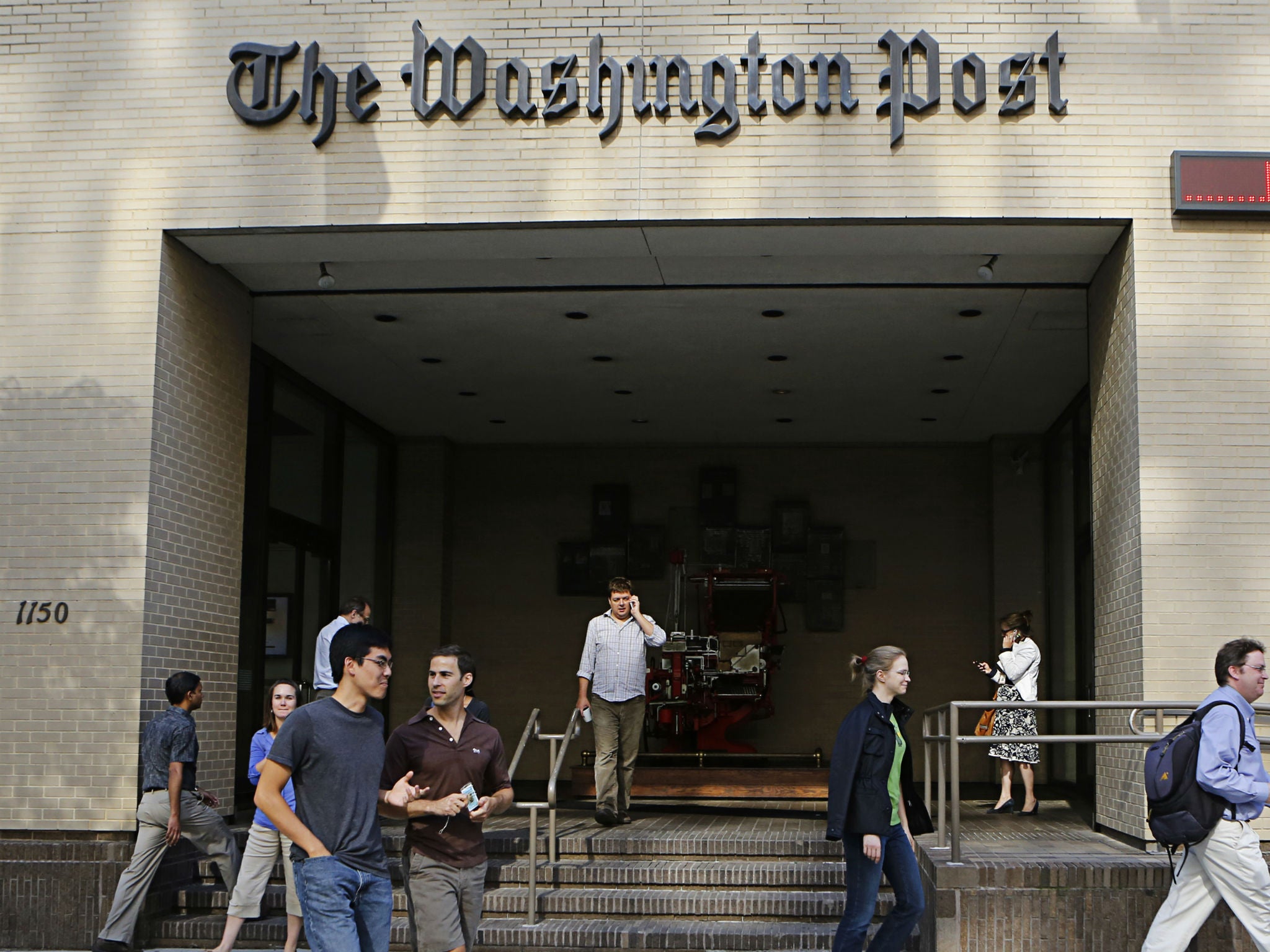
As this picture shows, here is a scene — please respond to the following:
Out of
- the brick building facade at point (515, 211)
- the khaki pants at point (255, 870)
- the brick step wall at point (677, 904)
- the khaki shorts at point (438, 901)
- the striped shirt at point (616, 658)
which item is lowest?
the brick step wall at point (677, 904)

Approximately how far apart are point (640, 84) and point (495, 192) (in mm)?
1135

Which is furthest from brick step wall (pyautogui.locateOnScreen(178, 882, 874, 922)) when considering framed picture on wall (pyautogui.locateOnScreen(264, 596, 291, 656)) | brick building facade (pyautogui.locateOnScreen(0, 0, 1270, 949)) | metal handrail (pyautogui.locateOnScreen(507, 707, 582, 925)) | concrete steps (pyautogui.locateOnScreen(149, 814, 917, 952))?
framed picture on wall (pyautogui.locateOnScreen(264, 596, 291, 656))

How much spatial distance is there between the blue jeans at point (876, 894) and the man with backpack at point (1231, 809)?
44.2 inches

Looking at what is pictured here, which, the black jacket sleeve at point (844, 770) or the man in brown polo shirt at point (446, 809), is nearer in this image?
the man in brown polo shirt at point (446, 809)

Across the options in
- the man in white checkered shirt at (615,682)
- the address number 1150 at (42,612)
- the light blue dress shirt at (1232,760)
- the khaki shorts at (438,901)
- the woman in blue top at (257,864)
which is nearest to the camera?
the khaki shorts at (438,901)

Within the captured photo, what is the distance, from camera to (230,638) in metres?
9.69

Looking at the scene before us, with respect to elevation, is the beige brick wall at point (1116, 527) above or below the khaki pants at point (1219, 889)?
above

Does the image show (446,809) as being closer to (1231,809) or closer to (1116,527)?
(1231,809)

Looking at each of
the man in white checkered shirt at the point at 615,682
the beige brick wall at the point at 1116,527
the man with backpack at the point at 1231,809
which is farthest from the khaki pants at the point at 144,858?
the beige brick wall at the point at 1116,527

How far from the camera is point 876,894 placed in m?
6.15

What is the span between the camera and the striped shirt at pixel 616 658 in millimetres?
9461

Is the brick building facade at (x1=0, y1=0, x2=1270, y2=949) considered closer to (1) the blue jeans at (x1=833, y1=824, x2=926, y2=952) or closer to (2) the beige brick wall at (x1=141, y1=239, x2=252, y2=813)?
(2) the beige brick wall at (x1=141, y1=239, x2=252, y2=813)

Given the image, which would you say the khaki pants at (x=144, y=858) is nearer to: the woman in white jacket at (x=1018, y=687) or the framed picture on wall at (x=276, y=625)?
the framed picture on wall at (x=276, y=625)

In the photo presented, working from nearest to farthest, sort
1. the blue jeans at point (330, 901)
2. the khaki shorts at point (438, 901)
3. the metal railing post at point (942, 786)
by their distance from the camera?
the blue jeans at point (330, 901), the khaki shorts at point (438, 901), the metal railing post at point (942, 786)
